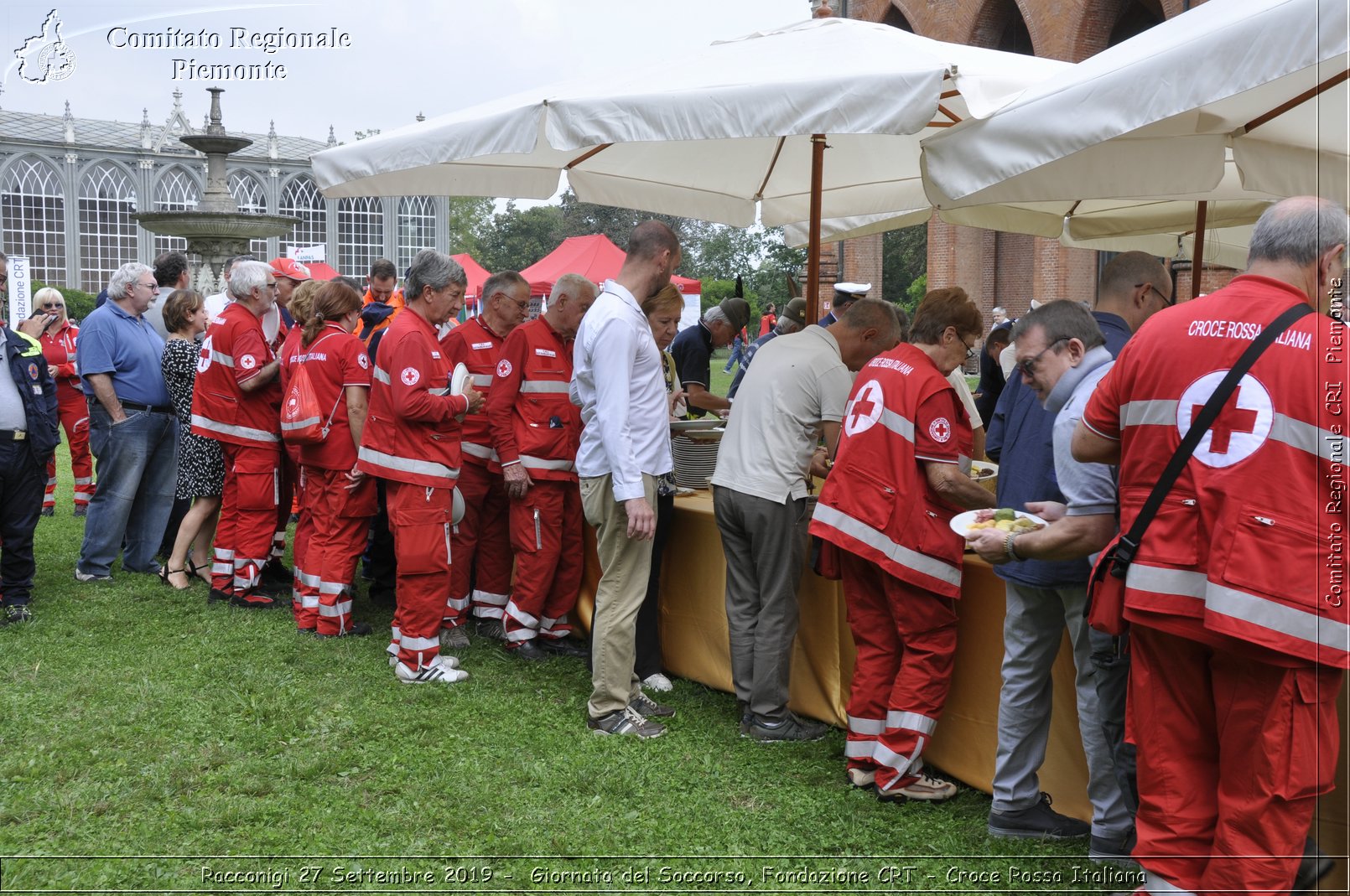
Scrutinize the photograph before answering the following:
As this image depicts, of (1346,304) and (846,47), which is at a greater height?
(846,47)

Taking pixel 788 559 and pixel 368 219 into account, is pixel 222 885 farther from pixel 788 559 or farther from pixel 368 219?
pixel 368 219

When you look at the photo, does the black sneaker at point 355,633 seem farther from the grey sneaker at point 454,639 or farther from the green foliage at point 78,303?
the green foliage at point 78,303

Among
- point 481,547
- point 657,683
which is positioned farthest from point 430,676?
point 657,683

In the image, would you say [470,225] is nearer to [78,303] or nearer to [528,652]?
[78,303]

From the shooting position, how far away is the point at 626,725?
4.76 m

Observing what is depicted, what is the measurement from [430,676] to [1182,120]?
432cm

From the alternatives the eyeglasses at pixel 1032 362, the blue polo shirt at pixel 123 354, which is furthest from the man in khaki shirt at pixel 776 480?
the blue polo shirt at pixel 123 354

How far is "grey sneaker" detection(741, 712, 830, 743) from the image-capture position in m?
4.72

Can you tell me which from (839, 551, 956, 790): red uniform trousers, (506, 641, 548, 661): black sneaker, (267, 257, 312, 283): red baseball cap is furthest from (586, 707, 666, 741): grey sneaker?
(267, 257, 312, 283): red baseball cap

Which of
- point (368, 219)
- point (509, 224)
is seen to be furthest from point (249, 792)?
point (509, 224)

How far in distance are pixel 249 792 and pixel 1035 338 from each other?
335 cm

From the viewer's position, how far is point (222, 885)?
3424mm

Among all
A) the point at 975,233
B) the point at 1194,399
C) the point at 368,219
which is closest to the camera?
the point at 1194,399

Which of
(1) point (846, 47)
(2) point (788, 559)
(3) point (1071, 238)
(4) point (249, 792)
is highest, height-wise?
(1) point (846, 47)
